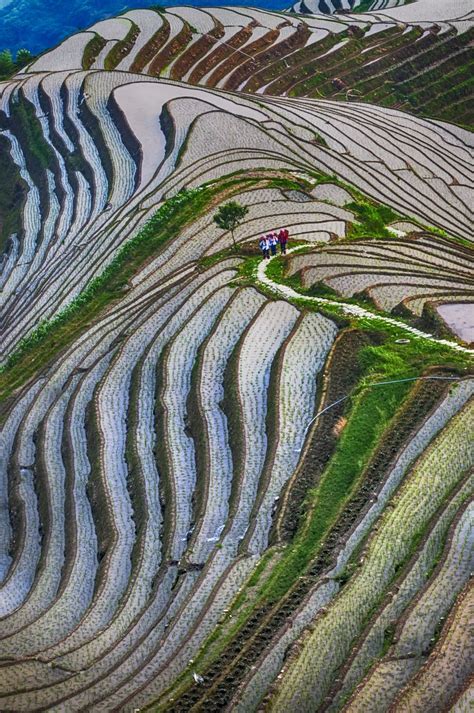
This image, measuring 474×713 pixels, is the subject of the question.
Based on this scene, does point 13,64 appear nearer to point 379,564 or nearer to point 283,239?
point 283,239

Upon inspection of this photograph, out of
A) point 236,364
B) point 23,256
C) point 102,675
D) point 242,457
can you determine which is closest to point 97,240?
point 23,256

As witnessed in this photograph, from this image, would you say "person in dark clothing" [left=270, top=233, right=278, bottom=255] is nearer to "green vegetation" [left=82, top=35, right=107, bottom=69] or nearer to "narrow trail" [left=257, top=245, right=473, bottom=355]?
"narrow trail" [left=257, top=245, right=473, bottom=355]

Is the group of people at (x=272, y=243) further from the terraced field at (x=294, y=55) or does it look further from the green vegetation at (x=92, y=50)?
the green vegetation at (x=92, y=50)

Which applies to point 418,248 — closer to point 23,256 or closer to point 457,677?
point 23,256

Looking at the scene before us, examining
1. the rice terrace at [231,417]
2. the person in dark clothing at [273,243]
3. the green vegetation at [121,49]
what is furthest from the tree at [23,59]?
the person in dark clothing at [273,243]

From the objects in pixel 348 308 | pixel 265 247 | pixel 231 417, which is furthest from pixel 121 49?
pixel 231 417

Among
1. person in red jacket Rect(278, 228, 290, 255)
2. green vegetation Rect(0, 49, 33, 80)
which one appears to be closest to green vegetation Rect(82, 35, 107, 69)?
green vegetation Rect(0, 49, 33, 80)

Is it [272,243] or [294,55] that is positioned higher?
[294,55]
